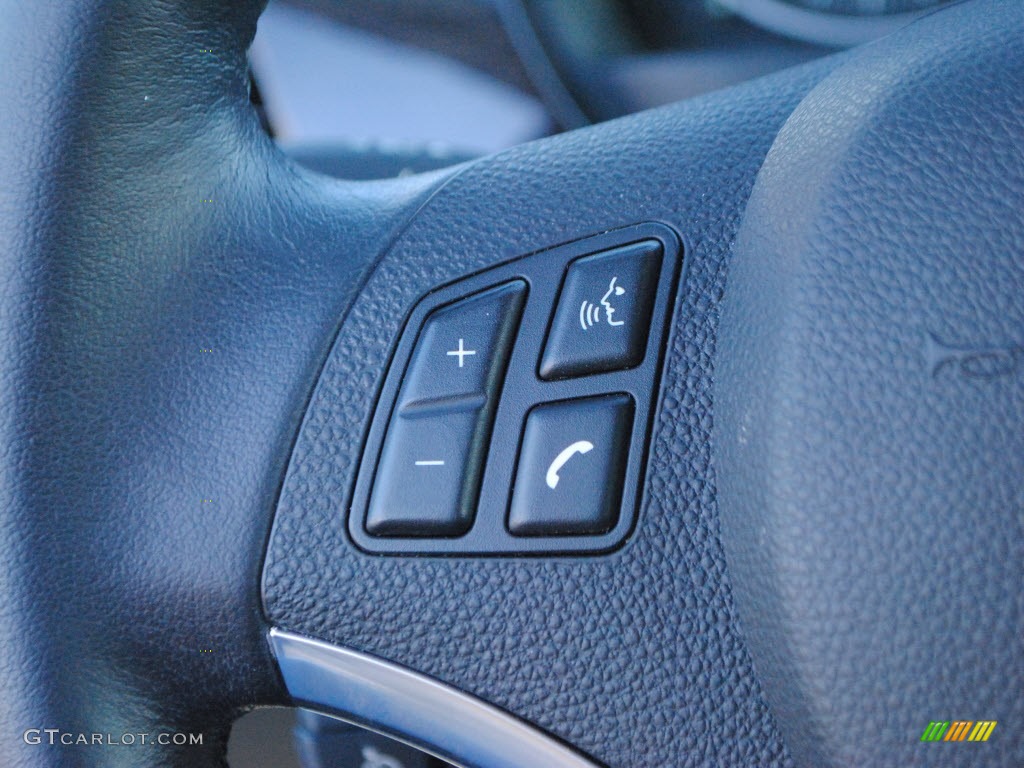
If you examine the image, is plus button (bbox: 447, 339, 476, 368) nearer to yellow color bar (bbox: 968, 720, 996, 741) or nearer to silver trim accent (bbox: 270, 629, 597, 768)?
silver trim accent (bbox: 270, 629, 597, 768)

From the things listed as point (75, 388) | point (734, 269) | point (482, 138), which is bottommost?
point (75, 388)

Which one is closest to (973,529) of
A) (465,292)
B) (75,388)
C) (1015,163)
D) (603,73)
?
(1015,163)

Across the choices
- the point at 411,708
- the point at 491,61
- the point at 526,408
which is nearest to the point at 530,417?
the point at 526,408

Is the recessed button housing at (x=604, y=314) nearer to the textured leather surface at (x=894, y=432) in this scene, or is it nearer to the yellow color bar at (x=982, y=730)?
the textured leather surface at (x=894, y=432)

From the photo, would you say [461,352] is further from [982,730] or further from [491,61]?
[491,61]

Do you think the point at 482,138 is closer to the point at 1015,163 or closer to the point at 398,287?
the point at 398,287

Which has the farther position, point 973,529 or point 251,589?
point 251,589

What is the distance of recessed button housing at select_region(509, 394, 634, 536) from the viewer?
0.52 meters

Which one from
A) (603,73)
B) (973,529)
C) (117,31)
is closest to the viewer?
(973,529)

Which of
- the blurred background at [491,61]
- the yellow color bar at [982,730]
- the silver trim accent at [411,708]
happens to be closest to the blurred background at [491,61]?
the blurred background at [491,61]

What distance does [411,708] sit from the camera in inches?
23.0

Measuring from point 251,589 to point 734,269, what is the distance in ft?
1.04

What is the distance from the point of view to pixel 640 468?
522mm

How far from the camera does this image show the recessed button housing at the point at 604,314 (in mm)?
544
